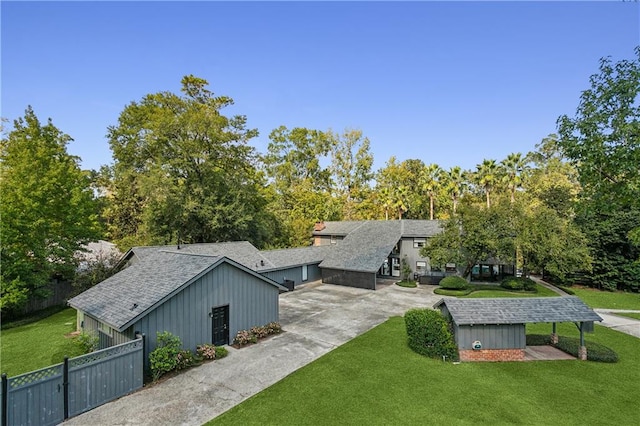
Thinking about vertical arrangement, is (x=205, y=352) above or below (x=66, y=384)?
below

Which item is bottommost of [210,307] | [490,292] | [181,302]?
[490,292]

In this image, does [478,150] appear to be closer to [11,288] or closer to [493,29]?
[493,29]

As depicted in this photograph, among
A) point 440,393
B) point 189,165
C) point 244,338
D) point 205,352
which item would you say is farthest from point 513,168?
point 205,352

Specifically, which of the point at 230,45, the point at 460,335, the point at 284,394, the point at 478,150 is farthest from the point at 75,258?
the point at 478,150

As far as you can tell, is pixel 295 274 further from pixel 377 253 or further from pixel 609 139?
pixel 609 139

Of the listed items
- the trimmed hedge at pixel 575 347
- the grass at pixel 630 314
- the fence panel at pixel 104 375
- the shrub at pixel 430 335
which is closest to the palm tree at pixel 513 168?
the grass at pixel 630 314

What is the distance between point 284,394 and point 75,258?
67.9 feet

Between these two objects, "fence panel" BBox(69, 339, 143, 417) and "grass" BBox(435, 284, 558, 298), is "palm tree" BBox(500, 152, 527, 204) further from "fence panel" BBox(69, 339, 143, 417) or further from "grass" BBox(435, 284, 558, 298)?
"fence panel" BBox(69, 339, 143, 417)

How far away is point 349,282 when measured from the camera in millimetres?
27594

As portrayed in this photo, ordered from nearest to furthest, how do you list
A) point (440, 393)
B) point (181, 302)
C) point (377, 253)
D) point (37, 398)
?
point (37, 398) < point (440, 393) < point (181, 302) < point (377, 253)

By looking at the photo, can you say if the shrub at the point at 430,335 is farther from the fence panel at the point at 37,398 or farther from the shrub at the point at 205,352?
the fence panel at the point at 37,398

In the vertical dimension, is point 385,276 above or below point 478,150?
below

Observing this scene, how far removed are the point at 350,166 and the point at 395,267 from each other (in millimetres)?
28009

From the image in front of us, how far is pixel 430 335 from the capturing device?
12688 millimetres
